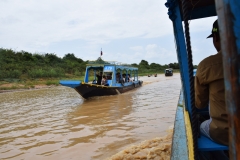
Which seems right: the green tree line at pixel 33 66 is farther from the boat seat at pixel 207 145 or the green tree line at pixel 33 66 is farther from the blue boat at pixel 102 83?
the boat seat at pixel 207 145

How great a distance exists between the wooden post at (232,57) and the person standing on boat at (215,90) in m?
0.73

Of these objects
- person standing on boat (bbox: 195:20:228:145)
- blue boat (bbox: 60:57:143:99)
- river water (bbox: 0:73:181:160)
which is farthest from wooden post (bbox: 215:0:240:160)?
blue boat (bbox: 60:57:143:99)

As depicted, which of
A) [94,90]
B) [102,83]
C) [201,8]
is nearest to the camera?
[201,8]

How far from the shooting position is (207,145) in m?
1.81

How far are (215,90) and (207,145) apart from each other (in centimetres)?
46

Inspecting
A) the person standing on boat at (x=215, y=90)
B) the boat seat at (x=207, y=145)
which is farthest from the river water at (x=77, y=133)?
the person standing on boat at (x=215, y=90)

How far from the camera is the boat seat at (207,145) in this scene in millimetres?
1754

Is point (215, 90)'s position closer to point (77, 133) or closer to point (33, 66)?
point (77, 133)

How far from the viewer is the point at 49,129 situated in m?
6.74

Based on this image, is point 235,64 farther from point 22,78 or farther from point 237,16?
point 22,78

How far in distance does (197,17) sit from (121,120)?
486cm

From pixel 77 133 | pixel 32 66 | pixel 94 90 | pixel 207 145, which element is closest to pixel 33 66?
pixel 32 66

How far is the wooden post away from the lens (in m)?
0.89

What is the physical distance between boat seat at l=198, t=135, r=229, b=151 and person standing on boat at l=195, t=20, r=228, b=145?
0.03 metres
